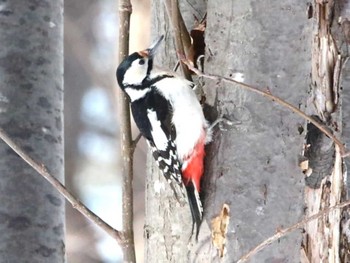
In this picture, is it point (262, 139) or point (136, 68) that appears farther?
point (136, 68)

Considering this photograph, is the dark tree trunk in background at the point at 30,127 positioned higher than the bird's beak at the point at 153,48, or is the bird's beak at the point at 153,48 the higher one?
the bird's beak at the point at 153,48

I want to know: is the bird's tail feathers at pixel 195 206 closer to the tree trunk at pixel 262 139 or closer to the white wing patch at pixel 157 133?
the tree trunk at pixel 262 139

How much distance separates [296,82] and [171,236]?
25cm

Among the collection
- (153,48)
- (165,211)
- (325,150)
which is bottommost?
(165,211)

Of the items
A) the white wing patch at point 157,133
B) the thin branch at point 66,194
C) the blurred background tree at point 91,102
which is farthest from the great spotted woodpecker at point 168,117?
the blurred background tree at point 91,102

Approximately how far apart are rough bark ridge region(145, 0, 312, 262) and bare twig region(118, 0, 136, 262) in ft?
0.24

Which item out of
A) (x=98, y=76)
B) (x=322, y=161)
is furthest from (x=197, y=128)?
(x=98, y=76)

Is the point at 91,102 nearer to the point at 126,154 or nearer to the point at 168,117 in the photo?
the point at 168,117

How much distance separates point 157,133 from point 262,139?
295mm

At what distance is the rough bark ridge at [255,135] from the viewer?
2.88 feet

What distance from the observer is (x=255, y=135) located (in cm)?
90

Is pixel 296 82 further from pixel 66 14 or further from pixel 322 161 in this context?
pixel 66 14

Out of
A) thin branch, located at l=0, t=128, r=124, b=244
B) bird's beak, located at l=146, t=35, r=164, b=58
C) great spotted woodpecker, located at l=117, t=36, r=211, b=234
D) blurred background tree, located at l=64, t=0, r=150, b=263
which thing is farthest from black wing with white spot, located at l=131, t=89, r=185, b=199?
blurred background tree, located at l=64, t=0, r=150, b=263

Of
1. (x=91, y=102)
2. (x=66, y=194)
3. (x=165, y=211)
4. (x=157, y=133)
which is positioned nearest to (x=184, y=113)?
(x=157, y=133)
